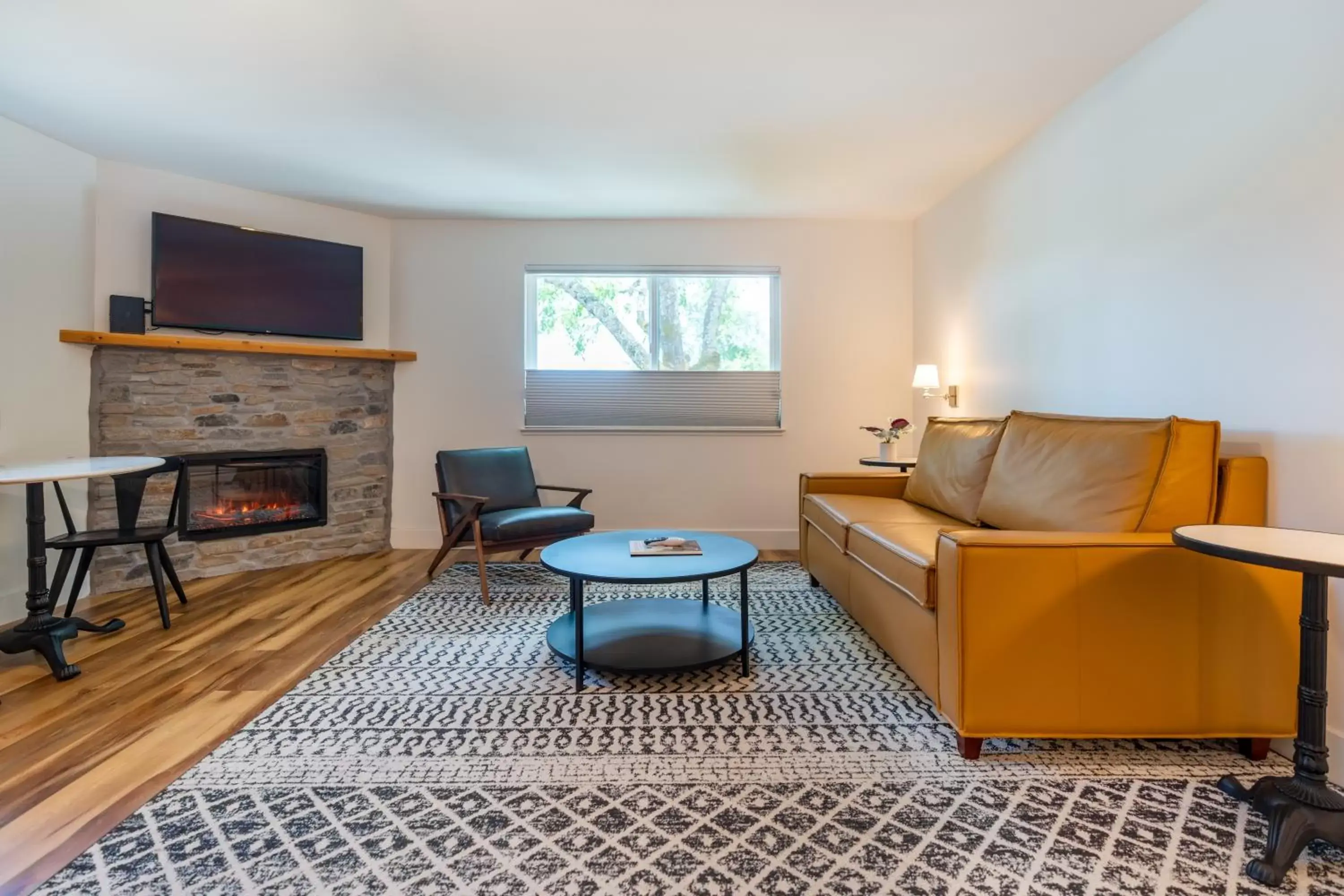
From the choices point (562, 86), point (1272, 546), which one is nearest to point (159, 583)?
point (562, 86)

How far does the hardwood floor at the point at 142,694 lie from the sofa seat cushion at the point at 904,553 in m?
2.20

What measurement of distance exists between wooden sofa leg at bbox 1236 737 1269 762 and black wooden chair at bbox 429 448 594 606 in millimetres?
2845

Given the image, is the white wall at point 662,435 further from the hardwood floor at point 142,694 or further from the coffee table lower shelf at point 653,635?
the coffee table lower shelf at point 653,635

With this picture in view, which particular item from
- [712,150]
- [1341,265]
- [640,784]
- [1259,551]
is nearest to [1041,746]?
[1259,551]

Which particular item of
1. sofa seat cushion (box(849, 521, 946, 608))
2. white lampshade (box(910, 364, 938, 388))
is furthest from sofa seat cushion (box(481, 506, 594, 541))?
white lampshade (box(910, 364, 938, 388))

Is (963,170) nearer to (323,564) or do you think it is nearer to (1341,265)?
(1341,265)

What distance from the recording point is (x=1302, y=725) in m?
1.42

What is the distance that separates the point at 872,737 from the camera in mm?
1864

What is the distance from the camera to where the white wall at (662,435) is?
445 centimetres

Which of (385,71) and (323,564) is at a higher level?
(385,71)

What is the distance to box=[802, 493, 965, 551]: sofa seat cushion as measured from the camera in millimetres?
2721

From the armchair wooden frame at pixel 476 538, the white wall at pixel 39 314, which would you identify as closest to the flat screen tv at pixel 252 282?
the white wall at pixel 39 314

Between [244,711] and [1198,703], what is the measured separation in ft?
9.53

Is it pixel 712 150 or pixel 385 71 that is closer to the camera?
pixel 385 71
